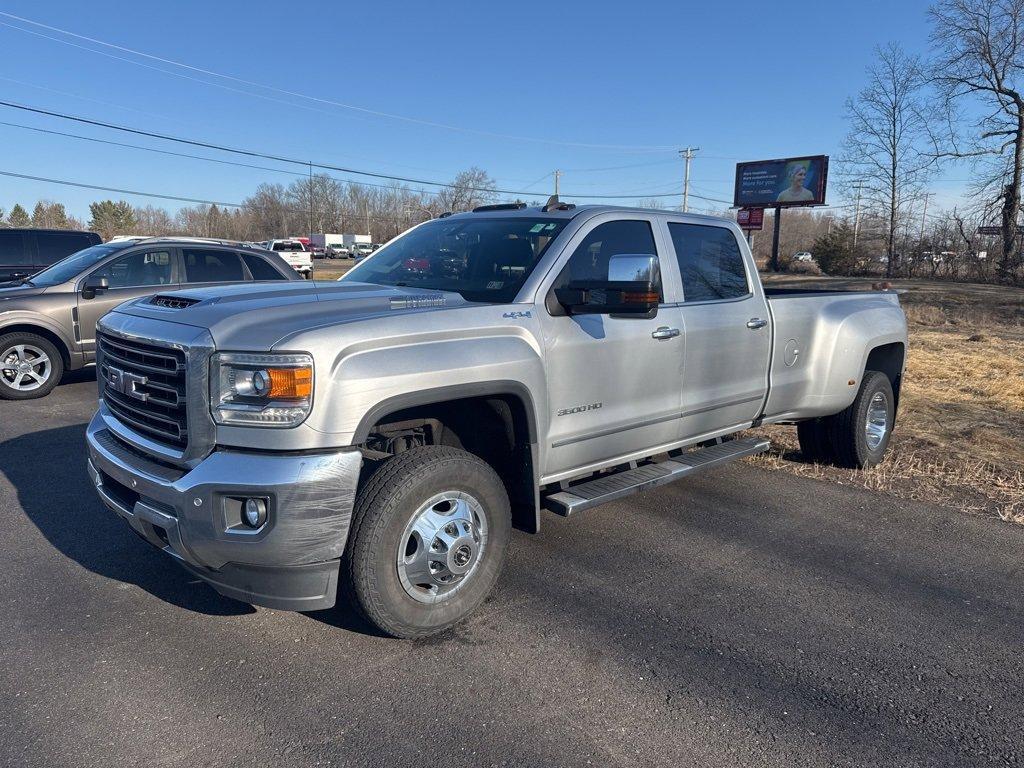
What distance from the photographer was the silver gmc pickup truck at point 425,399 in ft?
9.37

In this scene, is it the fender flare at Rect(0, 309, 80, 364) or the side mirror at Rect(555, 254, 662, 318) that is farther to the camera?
the fender flare at Rect(0, 309, 80, 364)

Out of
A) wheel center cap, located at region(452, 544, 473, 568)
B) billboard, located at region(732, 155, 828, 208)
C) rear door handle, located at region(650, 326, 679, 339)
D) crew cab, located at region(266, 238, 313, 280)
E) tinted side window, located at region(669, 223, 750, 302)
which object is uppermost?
billboard, located at region(732, 155, 828, 208)

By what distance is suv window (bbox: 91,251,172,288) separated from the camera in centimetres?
887

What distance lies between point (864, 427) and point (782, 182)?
47.3m

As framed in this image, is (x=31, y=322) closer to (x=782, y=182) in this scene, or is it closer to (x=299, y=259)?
A: (x=299, y=259)

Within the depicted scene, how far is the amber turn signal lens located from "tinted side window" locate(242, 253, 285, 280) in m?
7.32

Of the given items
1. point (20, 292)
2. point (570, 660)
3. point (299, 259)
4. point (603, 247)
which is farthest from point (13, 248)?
point (299, 259)

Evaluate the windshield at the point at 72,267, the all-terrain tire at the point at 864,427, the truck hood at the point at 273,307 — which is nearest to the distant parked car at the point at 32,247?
the windshield at the point at 72,267

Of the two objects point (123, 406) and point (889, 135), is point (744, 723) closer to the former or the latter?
point (123, 406)

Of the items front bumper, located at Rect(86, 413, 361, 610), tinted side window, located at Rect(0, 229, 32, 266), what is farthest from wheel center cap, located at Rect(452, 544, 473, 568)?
tinted side window, located at Rect(0, 229, 32, 266)

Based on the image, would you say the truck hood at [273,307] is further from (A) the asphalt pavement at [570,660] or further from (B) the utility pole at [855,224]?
(B) the utility pole at [855,224]

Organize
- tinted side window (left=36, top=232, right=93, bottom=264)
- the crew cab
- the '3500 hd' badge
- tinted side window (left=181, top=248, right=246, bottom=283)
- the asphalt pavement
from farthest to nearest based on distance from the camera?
the crew cab → tinted side window (left=36, top=232, right=93, bottom=264) → tinted side window (left=181, top=248, right=246, bottom=283) → the '3500 hd' badge → the asphalt pavement

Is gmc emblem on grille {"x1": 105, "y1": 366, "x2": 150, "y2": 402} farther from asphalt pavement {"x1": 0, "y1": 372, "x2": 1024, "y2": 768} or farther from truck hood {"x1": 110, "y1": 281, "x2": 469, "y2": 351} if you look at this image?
asphalt pavement {"x1": 0, "y1": 372, "x2": 1024, "y2": 768}

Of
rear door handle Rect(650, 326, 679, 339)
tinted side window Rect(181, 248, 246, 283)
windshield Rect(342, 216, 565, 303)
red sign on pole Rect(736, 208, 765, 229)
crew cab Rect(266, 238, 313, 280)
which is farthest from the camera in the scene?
red sign on pole Rect(736, 208, 765, 229)
